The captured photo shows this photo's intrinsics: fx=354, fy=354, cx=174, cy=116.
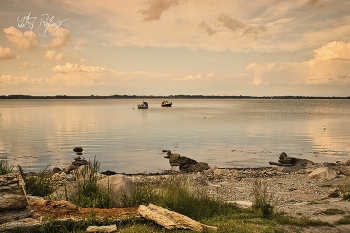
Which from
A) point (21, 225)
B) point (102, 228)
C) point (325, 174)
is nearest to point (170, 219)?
point (102, 228)

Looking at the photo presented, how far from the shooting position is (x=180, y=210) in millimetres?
10391

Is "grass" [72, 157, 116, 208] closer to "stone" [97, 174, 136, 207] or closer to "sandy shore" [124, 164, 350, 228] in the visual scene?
"stone" [97, 174, 136, 207]

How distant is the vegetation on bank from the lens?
29.5ft

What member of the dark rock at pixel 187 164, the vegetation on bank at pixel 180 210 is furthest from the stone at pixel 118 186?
the dark rock at pixel 187 164

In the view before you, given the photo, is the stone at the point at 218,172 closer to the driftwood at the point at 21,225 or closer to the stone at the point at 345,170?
the stone at the point at 345,170

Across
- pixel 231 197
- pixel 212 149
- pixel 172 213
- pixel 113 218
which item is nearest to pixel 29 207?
pixel 113 218

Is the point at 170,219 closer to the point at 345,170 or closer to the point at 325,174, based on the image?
the point at 325,174

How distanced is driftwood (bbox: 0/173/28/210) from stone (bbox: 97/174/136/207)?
8.25 feet

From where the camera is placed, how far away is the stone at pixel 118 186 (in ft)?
36.1

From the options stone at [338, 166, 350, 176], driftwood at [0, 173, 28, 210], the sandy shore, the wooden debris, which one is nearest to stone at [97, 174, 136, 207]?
the wooden debris

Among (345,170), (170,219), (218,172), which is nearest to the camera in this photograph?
(170,219)

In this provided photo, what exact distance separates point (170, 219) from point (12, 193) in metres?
4.16

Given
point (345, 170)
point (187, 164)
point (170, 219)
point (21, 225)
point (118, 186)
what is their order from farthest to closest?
point (187, 164)
point (345, 170)
point (118, 186)
point (170, 219)
point (21, 225)

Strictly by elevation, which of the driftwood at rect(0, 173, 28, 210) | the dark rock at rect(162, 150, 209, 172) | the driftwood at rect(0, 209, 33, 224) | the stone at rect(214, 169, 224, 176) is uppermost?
the driftwood at rect(0, 173, 28, 210)
